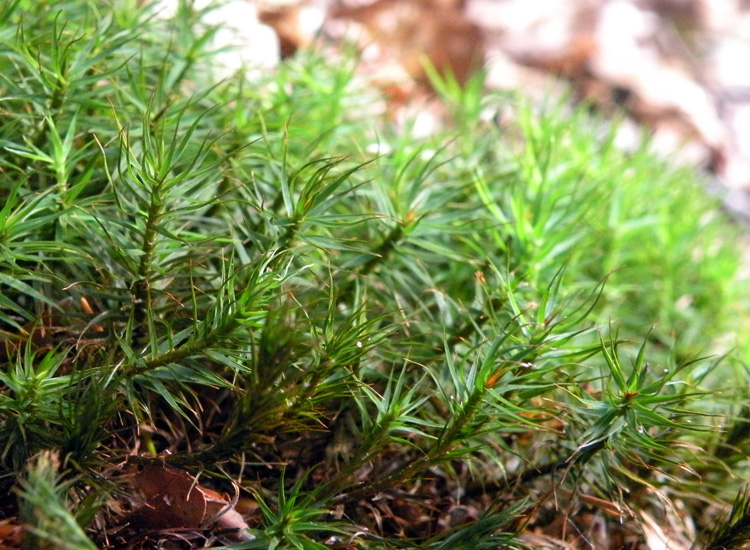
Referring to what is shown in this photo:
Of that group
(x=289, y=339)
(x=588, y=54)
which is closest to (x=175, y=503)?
(x=289, y=339)

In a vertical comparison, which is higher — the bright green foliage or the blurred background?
the blurred background

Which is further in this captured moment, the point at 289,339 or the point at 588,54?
the point at 588,54

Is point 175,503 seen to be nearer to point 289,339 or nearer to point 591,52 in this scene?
point 289,339

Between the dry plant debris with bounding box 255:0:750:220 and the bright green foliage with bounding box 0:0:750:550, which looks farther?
the dry plant debris with bounding box 255:0:750:220

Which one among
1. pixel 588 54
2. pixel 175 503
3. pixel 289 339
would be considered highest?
pixel 588 54

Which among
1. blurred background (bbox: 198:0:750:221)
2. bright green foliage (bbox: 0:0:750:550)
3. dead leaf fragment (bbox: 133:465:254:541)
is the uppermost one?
blurred background (bbox: 198:0:750:221)

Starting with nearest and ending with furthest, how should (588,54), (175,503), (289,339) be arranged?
1. (289,339)
2. (175,503)
3. (588,54)

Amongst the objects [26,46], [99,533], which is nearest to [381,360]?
[99,533]

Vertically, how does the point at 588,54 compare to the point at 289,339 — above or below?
above

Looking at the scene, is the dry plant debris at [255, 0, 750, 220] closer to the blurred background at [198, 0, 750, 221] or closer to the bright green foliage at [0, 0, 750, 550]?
the blurred background at [198, 0, 750, 221]

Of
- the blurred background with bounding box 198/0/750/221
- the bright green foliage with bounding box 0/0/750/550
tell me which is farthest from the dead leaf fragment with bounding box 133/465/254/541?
the blurred background with bounding box 198/0/750/221
